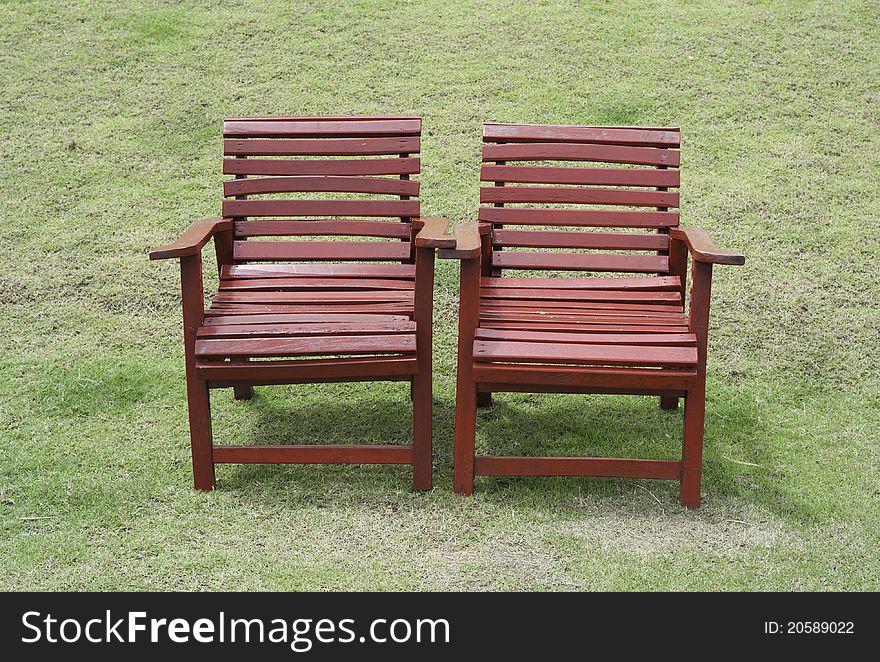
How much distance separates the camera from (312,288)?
4.18 metres

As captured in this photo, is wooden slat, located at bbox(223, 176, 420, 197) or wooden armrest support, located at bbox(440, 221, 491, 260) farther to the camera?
wooden slat, located at bbox(223, 176, 420, 197)

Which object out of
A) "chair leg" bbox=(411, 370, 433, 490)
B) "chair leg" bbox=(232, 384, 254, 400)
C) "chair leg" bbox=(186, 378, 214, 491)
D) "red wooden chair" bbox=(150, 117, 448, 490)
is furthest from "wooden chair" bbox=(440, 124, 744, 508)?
"chair leg" bbox=(232, 384, 254, 400)

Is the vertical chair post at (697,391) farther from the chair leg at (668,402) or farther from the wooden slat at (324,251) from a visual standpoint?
the wooden slat at (324,251)

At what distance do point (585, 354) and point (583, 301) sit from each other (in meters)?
0.51

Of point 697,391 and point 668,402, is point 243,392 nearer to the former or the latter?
point 668,402

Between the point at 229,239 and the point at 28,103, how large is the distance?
360 cm

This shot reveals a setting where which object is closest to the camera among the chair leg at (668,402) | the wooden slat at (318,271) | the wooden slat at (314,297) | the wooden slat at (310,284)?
the wooden slat at (314,297)

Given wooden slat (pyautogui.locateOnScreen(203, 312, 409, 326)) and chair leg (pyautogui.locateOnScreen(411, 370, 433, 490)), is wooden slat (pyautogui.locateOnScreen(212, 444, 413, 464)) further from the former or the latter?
wooden slat (pyautogui.locateOnScreen(203, 312, 409, 326))

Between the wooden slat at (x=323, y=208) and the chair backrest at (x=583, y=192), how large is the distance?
1.06ft

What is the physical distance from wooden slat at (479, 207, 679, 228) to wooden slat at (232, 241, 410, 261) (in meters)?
0.38

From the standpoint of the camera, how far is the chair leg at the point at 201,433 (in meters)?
3.75

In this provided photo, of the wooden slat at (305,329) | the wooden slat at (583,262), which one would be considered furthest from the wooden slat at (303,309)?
the wooden slat at (583,262)

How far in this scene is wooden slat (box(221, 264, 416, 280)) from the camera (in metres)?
4.23
